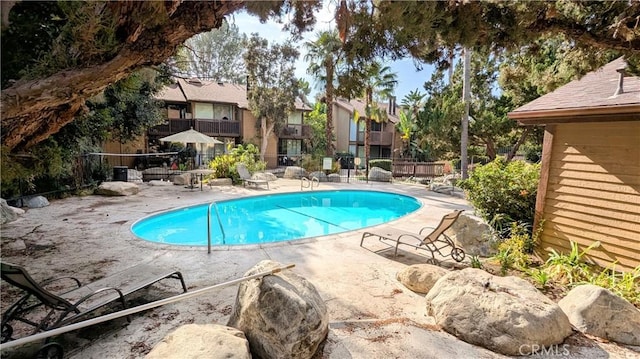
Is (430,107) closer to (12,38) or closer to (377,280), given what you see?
(377,280)

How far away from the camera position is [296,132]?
88.9 ft

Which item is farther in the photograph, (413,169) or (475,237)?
(413,169)

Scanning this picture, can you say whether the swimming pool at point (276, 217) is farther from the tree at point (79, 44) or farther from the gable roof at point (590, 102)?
the gable roof at point (590, 102)

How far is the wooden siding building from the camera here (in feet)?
15.4

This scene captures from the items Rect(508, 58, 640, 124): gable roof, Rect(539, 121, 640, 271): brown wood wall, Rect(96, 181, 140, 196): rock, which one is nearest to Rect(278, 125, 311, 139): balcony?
Rect(96, 181, 140, 196): rock

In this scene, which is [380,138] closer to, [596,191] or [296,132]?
[296,132]

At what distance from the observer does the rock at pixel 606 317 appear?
3.37 meters

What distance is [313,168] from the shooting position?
19.0 metres

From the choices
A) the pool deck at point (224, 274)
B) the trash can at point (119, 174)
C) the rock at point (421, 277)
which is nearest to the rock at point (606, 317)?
the pool deck at point (224, 274)

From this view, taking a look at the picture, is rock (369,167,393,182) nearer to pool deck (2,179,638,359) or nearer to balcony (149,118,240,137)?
pool deck (2,179,638,359)

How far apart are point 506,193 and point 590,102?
7.29 ft

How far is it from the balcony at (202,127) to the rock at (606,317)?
2295 cm

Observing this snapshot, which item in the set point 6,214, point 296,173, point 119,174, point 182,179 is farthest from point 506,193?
point 119,174

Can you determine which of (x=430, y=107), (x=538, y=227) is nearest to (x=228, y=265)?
(x=538, y=227)
